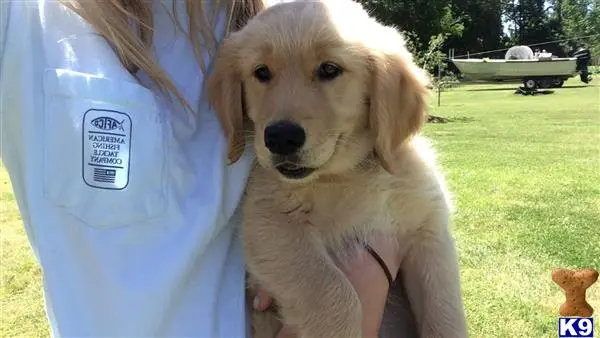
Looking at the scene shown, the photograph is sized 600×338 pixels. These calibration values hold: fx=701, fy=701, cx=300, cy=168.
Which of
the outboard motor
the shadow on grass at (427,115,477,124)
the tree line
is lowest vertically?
the shadow on grass at (427,115,477,124)

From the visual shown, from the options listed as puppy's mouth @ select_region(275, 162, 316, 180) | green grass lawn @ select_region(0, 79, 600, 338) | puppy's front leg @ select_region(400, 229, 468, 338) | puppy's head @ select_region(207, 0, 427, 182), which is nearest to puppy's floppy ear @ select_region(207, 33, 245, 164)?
puppy's head @ select_region(207, 0, 427, 182)

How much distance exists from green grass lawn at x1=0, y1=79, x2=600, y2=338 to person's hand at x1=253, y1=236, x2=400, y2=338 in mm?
619

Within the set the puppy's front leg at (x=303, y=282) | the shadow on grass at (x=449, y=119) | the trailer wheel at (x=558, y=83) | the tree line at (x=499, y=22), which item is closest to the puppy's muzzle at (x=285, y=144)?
the puppy's front leg at (x=303, y=282)

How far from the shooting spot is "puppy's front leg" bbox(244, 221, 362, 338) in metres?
2.01

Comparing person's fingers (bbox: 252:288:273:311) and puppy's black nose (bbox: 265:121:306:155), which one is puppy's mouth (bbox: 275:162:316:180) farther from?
person's fingers (bbox: 252:288:273:311)

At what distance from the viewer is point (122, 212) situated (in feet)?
5.41

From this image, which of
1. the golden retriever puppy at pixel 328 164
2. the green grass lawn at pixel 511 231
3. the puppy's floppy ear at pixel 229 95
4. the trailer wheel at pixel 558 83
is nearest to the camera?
the puppy's floppy ear at pixel 229 95

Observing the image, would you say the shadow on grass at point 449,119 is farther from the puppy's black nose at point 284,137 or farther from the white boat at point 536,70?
the puppy's black nose at point 284,137

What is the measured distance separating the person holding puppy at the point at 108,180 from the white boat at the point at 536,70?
32687mm

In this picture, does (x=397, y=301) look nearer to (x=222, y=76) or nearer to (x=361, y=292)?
(x=361, y=292)

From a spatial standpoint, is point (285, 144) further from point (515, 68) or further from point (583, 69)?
point (583, 69)

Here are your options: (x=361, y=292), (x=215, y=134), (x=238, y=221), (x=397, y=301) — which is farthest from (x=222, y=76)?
(x=397, y=301)

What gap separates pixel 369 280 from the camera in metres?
2.04

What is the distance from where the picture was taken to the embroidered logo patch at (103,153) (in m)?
1.64
